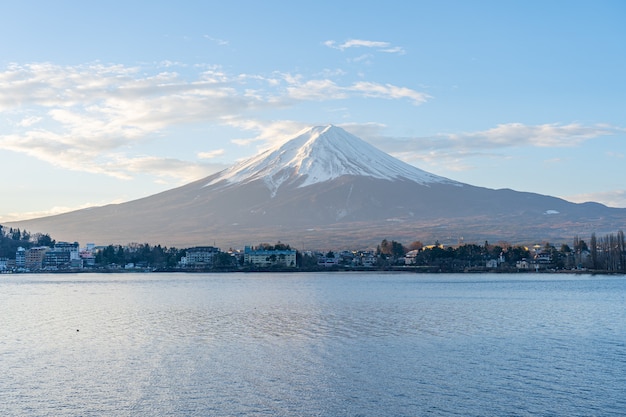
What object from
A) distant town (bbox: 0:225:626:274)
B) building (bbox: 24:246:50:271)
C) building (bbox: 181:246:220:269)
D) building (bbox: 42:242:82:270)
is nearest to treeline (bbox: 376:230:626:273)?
distant town (bbox: 0:225:626:274)

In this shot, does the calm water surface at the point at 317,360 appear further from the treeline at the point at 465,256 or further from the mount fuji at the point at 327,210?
the mount fuji at the point at 327,210

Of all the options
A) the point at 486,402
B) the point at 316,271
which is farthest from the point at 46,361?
the point at 316,271

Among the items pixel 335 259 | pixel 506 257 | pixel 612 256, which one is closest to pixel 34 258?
pixel 335 259

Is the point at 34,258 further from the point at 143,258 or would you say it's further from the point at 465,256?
the point at 465,256

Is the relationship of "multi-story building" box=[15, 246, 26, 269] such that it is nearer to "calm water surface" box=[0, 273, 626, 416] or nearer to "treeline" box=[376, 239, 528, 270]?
"treeline" box=[376, 239, 528, 270]

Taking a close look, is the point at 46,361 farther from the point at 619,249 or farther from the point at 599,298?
the point at 619,249
